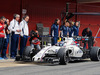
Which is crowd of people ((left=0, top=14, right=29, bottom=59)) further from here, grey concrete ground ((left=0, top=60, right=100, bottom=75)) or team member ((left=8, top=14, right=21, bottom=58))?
grey concrete ground ((left=0, top=60, right=100, bottom=75))

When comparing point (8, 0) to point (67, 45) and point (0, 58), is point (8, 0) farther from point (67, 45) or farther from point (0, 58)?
point (67, 45)

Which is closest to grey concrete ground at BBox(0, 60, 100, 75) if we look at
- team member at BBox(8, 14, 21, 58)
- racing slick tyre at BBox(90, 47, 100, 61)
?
racing slick tyre at BBox(90, 47, 100, 61)

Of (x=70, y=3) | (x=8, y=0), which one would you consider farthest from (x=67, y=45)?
(x=70, y=3)

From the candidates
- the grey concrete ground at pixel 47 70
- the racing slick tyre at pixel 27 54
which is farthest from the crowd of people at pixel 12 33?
the grey concrete ground at pixel 47 70

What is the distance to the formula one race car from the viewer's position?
11375 mm

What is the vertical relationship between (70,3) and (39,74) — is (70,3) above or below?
above

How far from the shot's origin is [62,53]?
11359mm

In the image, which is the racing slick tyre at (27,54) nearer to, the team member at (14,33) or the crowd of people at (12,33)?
the crowd of people at (12,33)

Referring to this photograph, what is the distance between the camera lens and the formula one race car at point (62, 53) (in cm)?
1138

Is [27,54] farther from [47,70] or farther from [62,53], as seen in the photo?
[47,70]

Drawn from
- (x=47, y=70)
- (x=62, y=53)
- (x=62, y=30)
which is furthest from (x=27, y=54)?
(x=62, y=30)

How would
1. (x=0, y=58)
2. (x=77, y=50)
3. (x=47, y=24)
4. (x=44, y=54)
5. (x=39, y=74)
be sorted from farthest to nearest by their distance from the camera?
(x=47, y=24) → (x=0, y=58) → (x=77, y=50) → (x=44, y=54) → (x=39, y=74)

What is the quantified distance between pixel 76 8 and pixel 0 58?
9708 millimetres

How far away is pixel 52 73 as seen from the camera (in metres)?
8.93
